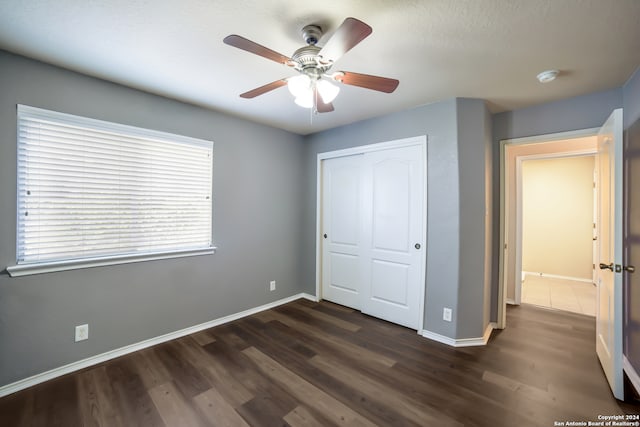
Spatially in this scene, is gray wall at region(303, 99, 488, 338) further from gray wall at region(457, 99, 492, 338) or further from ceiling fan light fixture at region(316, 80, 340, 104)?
ceiling fan light fixture at region(316, 80, 340, 104)

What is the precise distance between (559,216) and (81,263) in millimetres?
7141

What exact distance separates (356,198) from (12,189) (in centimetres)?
316

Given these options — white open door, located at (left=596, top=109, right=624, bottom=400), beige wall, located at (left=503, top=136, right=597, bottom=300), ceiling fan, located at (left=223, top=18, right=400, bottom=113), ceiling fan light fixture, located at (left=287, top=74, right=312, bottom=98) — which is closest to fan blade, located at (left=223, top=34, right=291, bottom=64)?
ceiling fan, located at (left=223, top=18, right=400, bottom=113)

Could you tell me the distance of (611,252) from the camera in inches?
77.1

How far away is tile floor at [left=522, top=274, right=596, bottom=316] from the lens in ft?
11.8

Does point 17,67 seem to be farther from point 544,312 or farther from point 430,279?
point 544,312

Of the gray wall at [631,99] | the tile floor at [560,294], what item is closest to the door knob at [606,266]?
the gray wall at [631,99]

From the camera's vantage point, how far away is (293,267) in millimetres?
3941

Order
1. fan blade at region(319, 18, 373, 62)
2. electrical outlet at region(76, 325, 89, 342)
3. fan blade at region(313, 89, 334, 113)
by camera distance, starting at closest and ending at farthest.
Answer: fan blade at region(319, 18, 373, 62), fan blade at region(313, 89, 334, 113), electrical outlet at region(76, 325, 89, 342)

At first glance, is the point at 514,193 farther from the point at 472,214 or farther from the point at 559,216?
the point at 559,216

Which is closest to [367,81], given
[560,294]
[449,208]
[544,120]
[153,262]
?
[449,208]

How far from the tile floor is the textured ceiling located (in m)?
2.86

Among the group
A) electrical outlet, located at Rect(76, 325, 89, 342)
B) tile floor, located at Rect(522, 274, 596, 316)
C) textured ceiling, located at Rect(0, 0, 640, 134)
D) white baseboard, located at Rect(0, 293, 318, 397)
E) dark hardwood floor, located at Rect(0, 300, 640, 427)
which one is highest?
textured ceiling, located at Rect(0, 0, 640, 134)

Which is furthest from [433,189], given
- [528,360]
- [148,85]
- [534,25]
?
[148,85]
